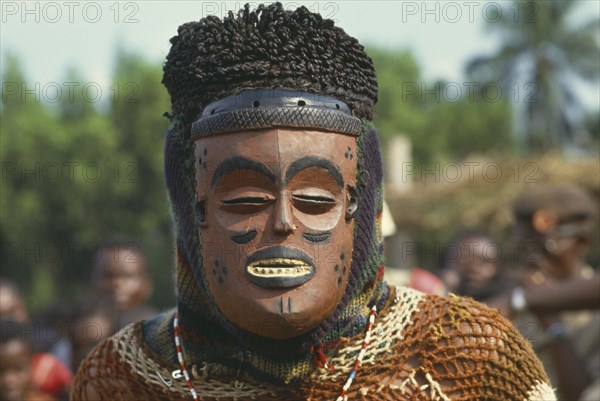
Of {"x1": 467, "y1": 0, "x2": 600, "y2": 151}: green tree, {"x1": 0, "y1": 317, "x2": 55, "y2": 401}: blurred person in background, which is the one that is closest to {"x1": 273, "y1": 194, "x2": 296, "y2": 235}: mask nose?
{"x1": 0, "y1": 317, "x2": 55, "y2": 401}: blurred person in background

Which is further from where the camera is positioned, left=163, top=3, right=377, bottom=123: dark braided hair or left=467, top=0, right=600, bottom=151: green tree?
left=467, top=0, right=600, bottom=151: green tree

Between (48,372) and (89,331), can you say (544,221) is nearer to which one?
(89,331)

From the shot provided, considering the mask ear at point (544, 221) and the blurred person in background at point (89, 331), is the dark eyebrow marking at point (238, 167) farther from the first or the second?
the blurred person in background at point (89, 331)

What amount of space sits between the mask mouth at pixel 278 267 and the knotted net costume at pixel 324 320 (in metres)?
0.19

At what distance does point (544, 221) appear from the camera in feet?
Answer: 17.2

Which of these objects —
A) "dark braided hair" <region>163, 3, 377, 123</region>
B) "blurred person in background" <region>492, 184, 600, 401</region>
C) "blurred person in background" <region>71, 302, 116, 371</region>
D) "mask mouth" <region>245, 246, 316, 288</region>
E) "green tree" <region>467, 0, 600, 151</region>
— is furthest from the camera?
"green tree" <region>467, 0, 600, 151</region>

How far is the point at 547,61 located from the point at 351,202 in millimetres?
35621

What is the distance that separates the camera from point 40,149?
980 inches

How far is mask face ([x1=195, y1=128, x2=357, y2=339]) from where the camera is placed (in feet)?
7.53

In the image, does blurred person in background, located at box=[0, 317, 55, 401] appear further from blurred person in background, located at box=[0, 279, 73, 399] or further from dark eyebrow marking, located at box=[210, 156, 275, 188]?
dark eyebrow marking, located at box=[210, 156, 275, 188]

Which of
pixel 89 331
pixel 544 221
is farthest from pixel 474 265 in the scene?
pixel 89 331

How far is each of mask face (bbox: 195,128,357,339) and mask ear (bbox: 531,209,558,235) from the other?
3040mm

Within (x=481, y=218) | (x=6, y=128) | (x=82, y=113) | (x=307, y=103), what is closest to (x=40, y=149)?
(x=6, y=128)

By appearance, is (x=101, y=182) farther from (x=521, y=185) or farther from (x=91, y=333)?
(x=91, y=333)
